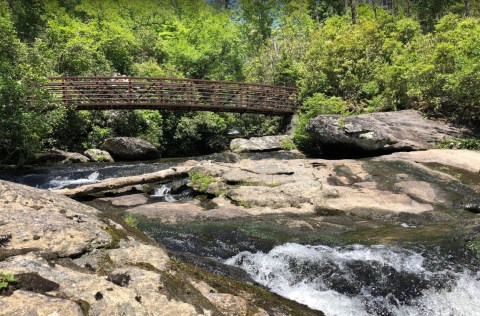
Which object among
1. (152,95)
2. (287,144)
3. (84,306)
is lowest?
(287,144)

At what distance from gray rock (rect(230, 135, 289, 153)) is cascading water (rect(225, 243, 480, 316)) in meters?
16.0

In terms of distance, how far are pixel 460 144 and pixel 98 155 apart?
59.5 ft

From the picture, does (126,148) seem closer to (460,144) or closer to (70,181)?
(70,181)

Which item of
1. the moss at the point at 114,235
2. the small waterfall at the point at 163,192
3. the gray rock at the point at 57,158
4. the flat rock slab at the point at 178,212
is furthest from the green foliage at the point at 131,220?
the gray rock at the point at 57,158

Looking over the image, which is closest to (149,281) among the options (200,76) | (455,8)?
(200,76)

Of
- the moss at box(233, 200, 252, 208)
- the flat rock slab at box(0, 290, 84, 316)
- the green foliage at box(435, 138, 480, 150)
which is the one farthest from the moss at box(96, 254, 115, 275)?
the green foliage at box(435, 138, 480, 150)

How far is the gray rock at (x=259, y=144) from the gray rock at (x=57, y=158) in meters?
8.94

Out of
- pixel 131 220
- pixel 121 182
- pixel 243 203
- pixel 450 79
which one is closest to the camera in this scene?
pixel 131 220

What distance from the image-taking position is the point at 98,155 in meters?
20.5

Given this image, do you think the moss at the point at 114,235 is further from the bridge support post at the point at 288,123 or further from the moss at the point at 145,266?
the bridge support post at the point at 288,123

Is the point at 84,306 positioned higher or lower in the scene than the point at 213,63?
lower

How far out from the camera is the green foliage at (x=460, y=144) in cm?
1492

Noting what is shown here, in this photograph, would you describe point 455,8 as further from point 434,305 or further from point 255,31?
point 434,305

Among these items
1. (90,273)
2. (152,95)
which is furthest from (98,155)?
(90,273)
